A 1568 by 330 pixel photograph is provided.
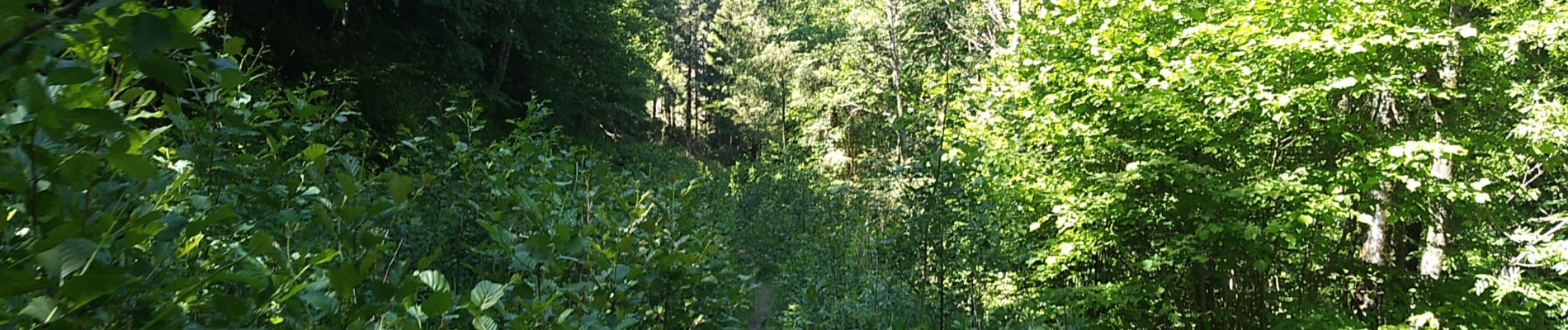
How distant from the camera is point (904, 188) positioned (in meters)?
3.96

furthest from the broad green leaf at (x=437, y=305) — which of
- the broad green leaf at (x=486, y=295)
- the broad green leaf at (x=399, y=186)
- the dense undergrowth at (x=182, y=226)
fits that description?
the broad green leaf at (x=399, y=186)

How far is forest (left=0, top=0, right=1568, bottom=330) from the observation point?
93 centimetres

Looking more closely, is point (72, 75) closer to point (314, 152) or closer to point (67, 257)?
point (67, 257)

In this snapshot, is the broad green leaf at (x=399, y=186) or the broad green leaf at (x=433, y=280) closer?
the broad green leaf at (x=433, y=280)

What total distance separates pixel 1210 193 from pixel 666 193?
13.4 feet

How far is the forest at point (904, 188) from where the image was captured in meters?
0.93

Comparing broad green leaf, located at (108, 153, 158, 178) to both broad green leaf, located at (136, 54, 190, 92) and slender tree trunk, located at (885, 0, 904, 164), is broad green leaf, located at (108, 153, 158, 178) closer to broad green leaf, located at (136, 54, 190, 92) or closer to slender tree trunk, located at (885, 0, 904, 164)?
broad green leaf, located at (136, 54, 190, 92)

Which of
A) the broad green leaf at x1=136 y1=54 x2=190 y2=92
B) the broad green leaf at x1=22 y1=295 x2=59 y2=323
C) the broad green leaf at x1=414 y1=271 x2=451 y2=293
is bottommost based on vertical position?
the broad green leaf at x1=414 y1=271 x2=451 y2=293

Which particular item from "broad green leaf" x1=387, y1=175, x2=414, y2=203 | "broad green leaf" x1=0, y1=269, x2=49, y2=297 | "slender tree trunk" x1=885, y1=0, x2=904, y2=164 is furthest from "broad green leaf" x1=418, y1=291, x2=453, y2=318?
"slender tree trunk" x1=885, y1=0, x2=904, y2=164

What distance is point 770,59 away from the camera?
104 ft

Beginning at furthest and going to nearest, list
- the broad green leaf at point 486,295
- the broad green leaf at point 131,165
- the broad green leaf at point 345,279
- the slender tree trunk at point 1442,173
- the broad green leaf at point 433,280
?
→ the slender tree trunk at point 1442,173 < the broad green leaf at point 486,295 < the broad green leaf at point 433,280 < the broad green leaf at point 345,279 < the broad green leaf at point 131,165

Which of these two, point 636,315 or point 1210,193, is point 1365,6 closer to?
point 1210,193

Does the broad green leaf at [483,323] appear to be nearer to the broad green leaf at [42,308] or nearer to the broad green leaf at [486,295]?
the broad green leaf at [486,295]

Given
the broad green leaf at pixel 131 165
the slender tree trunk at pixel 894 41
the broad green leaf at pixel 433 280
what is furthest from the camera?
the slender tree trunk at pixel 894 41
